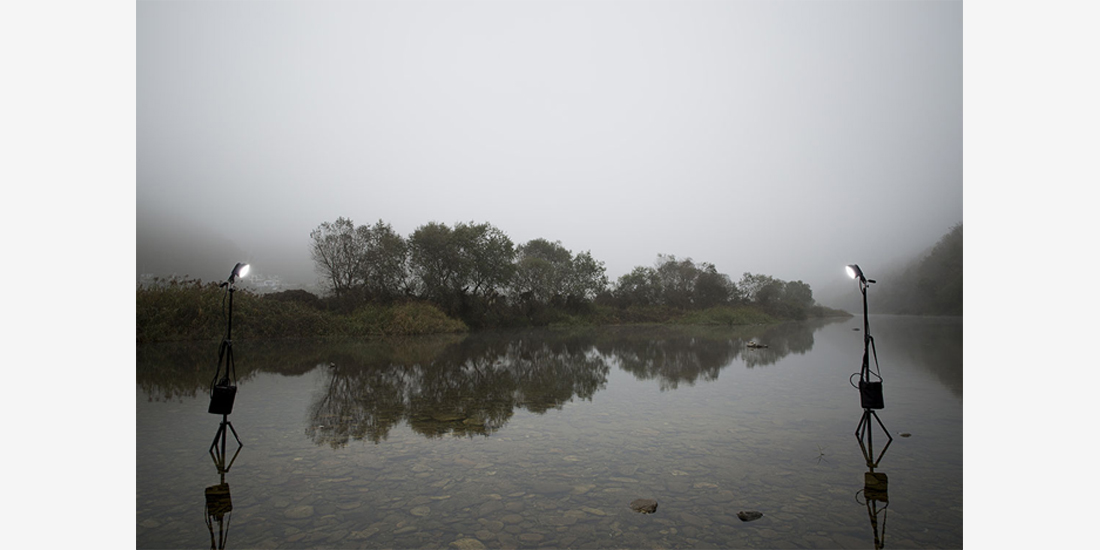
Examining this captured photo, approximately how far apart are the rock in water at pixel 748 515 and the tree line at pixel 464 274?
2349 cm

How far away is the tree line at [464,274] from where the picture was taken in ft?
81.9

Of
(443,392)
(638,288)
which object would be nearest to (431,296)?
(443,392)

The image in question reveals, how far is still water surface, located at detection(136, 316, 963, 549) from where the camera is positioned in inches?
118

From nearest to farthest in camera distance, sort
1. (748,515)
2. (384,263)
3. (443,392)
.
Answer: (748,515) < (443,392) < (384,263)

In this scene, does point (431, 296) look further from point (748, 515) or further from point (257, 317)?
point (748, 515)

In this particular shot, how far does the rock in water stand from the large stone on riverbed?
0.55 metres

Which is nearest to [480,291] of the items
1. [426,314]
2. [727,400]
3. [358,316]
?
[426,314]

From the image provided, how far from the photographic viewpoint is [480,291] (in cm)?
3022

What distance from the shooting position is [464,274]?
28.5 m

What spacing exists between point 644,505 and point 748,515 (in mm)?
677

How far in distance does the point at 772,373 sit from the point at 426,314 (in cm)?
1856

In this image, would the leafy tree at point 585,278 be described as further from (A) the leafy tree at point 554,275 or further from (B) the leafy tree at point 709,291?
(B) the leafy tree at point 709,291

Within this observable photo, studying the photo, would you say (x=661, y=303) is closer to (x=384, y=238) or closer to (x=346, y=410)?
(x=384, y=238)
